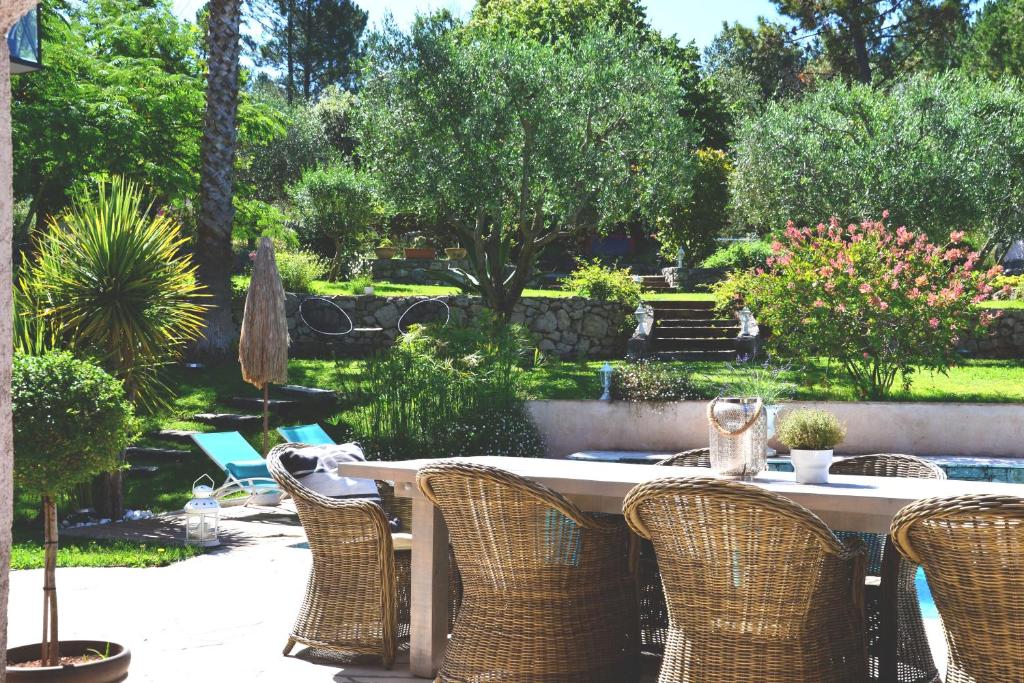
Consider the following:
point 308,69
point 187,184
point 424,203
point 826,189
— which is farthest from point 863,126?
point 308,69

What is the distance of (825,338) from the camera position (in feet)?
36.5

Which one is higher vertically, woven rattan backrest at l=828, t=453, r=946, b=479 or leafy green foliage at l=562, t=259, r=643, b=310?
leafy green foliage at l=562, t=259, r=643, b=310

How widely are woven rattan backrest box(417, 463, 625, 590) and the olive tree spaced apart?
11839mm

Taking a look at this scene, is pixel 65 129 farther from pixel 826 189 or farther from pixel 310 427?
pixel 826 189

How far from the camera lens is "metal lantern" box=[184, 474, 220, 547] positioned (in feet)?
25.5

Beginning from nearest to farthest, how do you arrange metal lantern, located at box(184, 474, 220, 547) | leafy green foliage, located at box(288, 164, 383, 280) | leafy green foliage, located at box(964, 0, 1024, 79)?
1. metal lantern, located at box(184, 474, 220, 547)
2. leafy green foliage, located at box(288, 164, 383, 280)
3. leafy green foliage, located at box(964, 0, 1024, 79)

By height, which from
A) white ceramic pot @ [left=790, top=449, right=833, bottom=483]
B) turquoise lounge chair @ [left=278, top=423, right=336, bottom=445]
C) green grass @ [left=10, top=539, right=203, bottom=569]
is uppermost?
white ceramic pot @ [left=790, top=449, right=833, bottom=483]

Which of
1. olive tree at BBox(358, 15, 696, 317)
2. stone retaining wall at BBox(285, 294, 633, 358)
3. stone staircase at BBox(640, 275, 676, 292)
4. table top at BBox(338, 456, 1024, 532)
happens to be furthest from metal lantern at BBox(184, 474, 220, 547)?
stone staircase at BBox(640, 275, 676, 292)

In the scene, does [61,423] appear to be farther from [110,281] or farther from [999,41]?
[999,41]

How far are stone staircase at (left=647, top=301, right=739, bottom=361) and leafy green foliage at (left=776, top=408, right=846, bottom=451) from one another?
12812 millimetres

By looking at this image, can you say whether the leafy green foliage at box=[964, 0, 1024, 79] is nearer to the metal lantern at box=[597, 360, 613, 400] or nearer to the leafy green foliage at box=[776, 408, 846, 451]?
the metal lantern at box=[597, 360, 613, 400]

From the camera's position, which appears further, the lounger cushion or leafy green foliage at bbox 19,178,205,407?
the lounger cushion

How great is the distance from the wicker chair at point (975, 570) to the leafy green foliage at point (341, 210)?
2046 cm

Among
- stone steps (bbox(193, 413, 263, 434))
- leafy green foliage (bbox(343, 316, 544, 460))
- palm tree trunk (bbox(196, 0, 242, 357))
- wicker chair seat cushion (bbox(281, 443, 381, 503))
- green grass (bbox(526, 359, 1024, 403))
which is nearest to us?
wicker chair seat cushion (bbox(281, 443, 381, 503))
